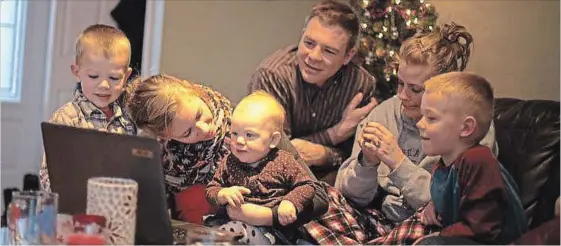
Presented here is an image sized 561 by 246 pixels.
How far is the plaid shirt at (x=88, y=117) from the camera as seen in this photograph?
6.32 ft

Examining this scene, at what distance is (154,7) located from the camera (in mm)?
3834

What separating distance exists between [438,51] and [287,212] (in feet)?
1.86

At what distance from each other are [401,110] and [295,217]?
582 mm

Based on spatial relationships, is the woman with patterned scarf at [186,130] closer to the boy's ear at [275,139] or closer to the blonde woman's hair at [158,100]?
the blonde woman's hair at [158,100]

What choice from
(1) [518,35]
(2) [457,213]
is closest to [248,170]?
(2) [457,213]

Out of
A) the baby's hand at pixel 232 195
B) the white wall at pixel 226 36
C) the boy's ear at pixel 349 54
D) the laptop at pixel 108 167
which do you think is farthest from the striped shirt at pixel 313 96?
the white wall at pixel 226 36

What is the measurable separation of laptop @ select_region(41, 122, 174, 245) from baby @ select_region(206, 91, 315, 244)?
9.0 inches

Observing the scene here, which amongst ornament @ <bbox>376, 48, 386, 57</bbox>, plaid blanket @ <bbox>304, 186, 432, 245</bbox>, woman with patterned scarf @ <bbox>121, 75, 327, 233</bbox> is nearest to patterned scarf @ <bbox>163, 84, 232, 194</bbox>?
woman with patterned scarf @ <bbox>121, 75, 327, 233</bbox>

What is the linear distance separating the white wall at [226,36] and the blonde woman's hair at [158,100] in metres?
1.95

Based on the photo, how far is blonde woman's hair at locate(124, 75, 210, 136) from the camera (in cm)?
179

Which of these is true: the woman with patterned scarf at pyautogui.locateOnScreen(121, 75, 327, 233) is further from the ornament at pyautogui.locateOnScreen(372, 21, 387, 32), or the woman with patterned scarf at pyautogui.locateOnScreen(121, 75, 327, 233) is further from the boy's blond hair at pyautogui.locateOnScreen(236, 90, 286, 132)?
the ornament at pyautogui.locateOnScreen(372, 21, 387, 32)

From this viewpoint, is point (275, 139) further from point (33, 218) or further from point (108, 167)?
point (33, 218)

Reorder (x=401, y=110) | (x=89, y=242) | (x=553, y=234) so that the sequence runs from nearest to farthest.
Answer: (x=89, y=242) < (x=553, y=234) < (x=401, y=110)

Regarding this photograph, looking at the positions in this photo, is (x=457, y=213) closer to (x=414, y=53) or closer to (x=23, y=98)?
(x=414, y=53)
